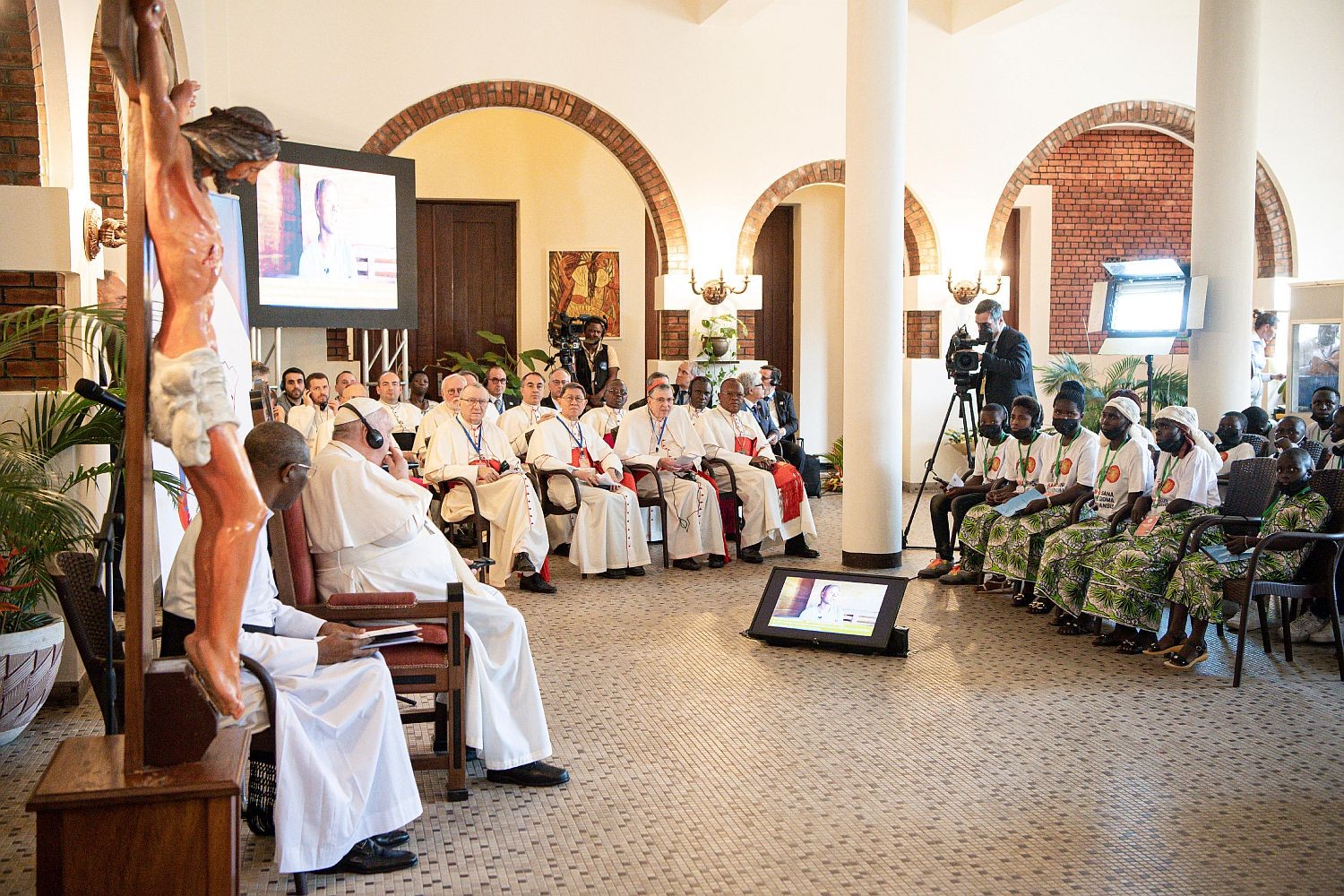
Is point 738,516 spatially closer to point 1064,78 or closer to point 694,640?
point 694,640

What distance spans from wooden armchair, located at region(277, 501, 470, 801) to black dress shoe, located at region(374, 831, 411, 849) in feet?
1.55

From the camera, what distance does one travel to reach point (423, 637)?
416cm

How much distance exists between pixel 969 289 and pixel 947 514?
5.27 m

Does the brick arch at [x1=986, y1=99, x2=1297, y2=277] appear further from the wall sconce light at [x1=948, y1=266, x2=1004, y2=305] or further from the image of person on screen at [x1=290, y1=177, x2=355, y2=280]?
the image of person on screen at [x1=290, y1=177, x2=355, y2=280]

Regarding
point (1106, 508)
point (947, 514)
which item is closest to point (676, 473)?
point (947, 514)

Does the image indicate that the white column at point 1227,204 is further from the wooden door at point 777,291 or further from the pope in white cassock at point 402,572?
the pope in white cassock at point 402,572

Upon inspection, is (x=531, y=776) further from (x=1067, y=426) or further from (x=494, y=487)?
(x=1067, y=426)

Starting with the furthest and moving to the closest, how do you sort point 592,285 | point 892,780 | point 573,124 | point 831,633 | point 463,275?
1. point 463,275
2. point 592,285
3. point 573,124
4. point 831,633
5. point 892,780

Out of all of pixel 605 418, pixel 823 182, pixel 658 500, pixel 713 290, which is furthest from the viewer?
pixel 823 182

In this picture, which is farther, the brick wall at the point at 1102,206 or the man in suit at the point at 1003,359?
the brick wall at the point at 1102,206

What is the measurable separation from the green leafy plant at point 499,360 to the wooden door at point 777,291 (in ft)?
9.08

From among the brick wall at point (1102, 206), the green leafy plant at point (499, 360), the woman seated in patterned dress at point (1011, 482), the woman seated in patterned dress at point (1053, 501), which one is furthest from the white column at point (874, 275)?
the brick wall at point (1102, 206)

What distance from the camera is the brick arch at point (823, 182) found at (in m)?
12.4

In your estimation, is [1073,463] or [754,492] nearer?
[1073,463]
